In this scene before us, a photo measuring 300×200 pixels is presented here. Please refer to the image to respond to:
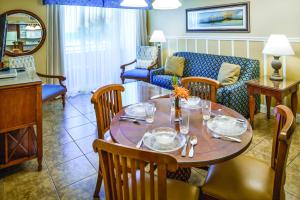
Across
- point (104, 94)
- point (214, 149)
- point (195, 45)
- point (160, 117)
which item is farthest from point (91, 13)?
point (214, 149)

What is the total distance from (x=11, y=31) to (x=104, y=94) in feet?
10.8

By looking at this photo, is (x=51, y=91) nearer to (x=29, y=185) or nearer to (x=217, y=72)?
(x=29, y=185)

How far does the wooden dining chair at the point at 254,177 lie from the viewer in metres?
1.27

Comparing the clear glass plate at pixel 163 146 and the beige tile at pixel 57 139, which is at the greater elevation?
the clear glass plate at pixel 163 146

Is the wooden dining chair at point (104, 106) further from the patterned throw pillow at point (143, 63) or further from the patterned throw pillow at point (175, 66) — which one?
the patterned throw pillow at point (143, 63)

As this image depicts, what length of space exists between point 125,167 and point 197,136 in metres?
0.62

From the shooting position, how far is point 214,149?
4.51ft

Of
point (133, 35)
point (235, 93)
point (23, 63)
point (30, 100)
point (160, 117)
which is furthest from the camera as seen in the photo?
point (133, 35)

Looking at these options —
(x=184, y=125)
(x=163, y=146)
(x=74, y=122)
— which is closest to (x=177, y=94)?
(x=184, y=125)

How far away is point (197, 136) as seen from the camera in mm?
1540

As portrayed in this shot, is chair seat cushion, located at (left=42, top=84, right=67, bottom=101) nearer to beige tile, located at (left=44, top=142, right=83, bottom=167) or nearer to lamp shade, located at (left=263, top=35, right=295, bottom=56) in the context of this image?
beige tile, located at (left=44, top=142, right=83, bottom=167)

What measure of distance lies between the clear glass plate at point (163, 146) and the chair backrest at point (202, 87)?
97 cm

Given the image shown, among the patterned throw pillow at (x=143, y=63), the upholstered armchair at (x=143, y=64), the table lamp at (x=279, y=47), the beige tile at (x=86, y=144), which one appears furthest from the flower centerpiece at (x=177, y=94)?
the patterned throw pillow at (x=143, y=63)

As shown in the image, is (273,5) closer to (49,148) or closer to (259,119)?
(259,119)
